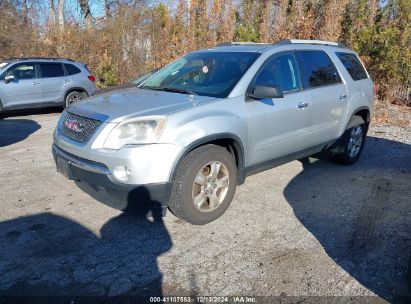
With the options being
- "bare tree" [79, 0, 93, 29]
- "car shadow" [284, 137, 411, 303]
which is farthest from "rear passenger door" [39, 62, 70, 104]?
"bare tree" [79, 0, 93, 29]

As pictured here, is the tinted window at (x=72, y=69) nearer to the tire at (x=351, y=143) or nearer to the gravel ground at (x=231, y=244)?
the gravel ground at (x=231, y=244)

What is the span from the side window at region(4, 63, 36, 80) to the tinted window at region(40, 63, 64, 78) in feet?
0.89

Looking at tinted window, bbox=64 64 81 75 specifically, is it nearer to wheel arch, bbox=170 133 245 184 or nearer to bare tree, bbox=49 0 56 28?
bare tree, bbox=49 0 56 28

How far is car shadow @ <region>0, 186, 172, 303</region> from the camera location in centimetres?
290

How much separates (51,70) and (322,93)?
8455mm

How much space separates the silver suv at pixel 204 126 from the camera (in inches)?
134

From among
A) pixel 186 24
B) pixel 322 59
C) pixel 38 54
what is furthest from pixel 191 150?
pixel 38 54

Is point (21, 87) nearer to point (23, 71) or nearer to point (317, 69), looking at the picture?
point (23, 71)

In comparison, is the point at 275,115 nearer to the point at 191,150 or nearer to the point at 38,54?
the point at 191,150

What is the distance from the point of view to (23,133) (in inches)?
322

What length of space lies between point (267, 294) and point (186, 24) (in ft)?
41.9

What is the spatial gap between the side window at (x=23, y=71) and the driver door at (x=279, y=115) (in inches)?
321

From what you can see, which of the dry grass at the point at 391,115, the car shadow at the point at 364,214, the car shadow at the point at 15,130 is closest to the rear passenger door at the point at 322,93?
the car shadow at the point at 364,214

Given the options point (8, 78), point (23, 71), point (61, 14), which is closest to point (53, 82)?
point (23, 71)
